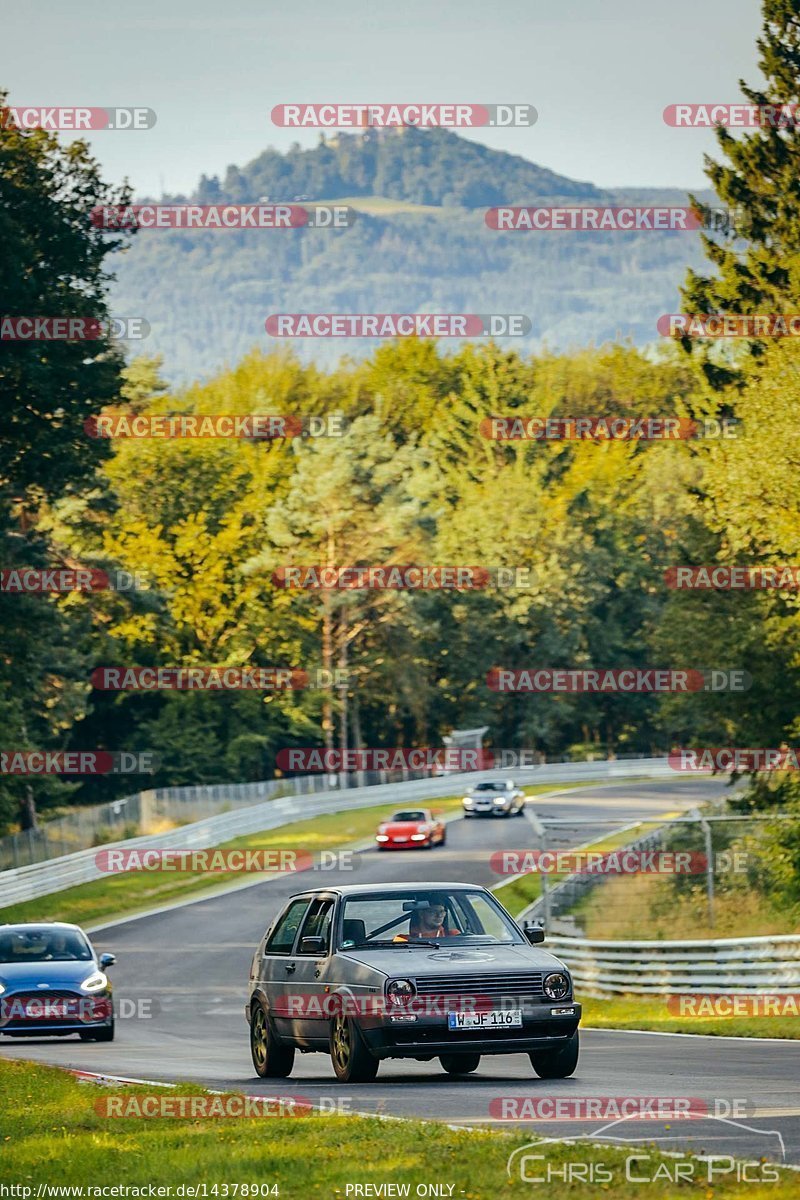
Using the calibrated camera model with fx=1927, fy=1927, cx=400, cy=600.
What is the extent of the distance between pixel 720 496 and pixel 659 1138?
29.5 m

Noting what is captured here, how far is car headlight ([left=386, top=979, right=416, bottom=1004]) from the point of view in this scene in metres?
13.6

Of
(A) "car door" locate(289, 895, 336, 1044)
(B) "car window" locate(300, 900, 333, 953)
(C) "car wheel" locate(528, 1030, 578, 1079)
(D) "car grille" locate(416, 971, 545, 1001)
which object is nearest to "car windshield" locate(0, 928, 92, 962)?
(B) "car window" locate(300, 900, 333, 953)

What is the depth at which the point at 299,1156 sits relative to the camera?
10.0 meters

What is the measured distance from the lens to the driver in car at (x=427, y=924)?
48.9ft

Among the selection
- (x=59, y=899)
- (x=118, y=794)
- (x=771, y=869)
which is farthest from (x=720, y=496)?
(x=118, y=794)

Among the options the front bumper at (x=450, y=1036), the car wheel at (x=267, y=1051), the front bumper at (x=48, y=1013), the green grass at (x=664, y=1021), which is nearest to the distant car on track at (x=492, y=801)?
the green grass at (x=664, y=1021)

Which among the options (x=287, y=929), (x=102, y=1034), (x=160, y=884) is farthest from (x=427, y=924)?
(x=160, y=884)

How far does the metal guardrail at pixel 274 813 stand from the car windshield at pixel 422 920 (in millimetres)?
30458

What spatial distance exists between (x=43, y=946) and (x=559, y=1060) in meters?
10.5

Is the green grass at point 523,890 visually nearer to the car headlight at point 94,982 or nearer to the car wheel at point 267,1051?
the car headlight at point 94,982

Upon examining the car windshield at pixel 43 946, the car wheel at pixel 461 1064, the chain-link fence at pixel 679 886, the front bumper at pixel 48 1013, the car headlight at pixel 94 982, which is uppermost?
the car wheel at pixel 461 1064

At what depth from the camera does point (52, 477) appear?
136 feet

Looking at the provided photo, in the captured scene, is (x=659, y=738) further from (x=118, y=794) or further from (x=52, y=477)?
(x=52, y=477)

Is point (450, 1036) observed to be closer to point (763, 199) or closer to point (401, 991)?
point (401, 991)
